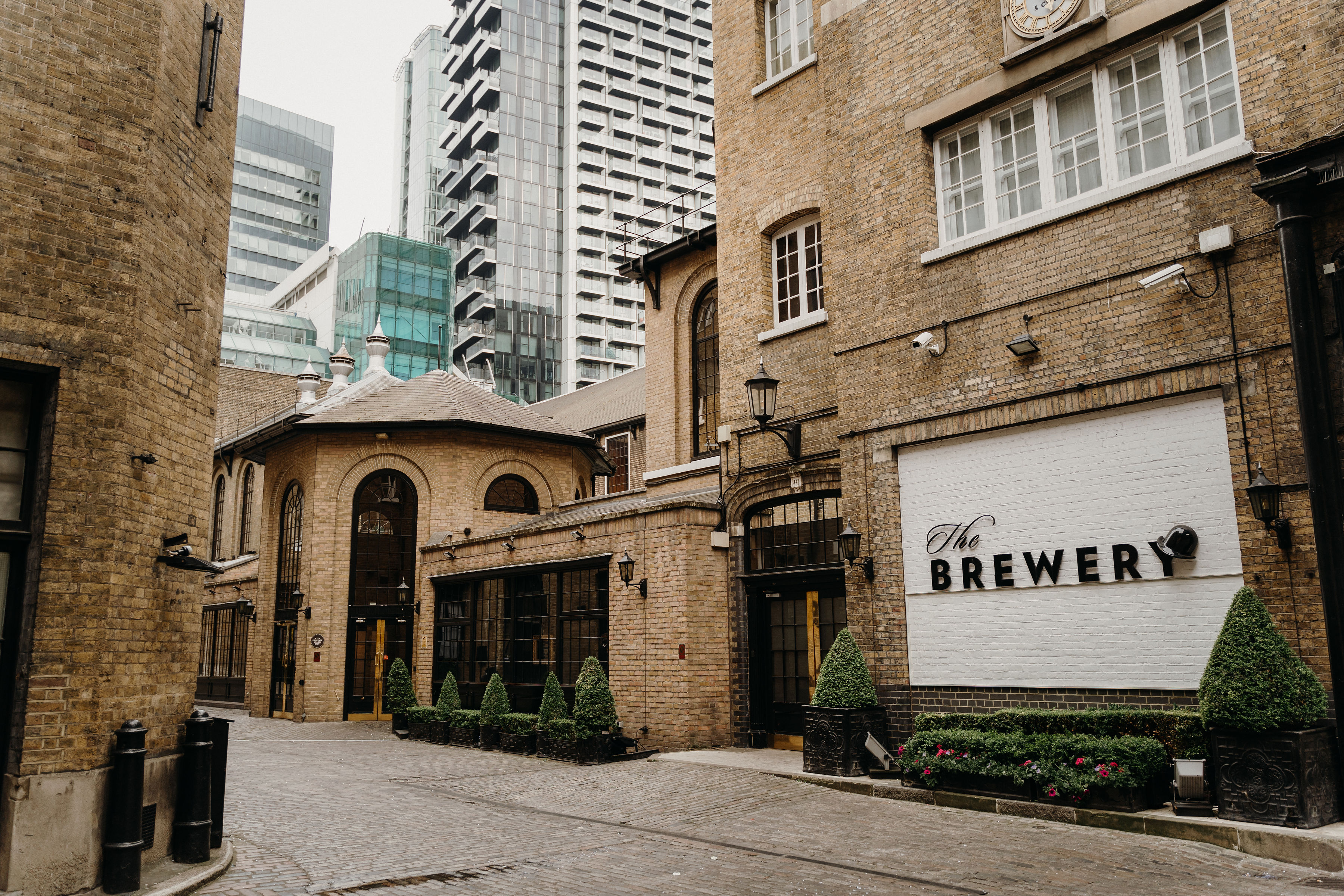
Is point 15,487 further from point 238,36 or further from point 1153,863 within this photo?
point 1153,863

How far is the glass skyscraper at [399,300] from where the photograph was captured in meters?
71.4

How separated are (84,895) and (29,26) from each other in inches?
236

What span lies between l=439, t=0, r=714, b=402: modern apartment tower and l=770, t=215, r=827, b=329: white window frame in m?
63.2

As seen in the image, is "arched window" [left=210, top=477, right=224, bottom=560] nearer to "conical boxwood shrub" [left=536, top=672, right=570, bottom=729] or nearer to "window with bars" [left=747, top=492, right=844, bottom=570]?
"conical boxwood shrub" [left=536, top=672, right=570, bottom=729]

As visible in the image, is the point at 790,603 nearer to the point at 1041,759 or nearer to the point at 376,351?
the point at 1041,759

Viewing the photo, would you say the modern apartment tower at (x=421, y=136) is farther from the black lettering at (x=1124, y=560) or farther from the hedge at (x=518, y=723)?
the black lettering at (x=1124, y=560)

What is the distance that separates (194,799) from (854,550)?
7399 mm

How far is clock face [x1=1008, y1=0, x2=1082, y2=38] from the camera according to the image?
1024cm

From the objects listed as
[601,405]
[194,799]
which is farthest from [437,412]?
[194,799]

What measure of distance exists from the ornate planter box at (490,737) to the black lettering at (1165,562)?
10.7 meters

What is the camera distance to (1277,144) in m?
8.53

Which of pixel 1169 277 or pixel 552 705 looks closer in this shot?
pixel 1169 277

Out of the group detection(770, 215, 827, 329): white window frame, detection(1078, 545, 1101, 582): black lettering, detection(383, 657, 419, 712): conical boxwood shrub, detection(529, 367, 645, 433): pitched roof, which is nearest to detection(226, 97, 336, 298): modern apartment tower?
detection(529, 367, 645, 433): pitched roof

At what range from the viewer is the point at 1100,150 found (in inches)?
393
